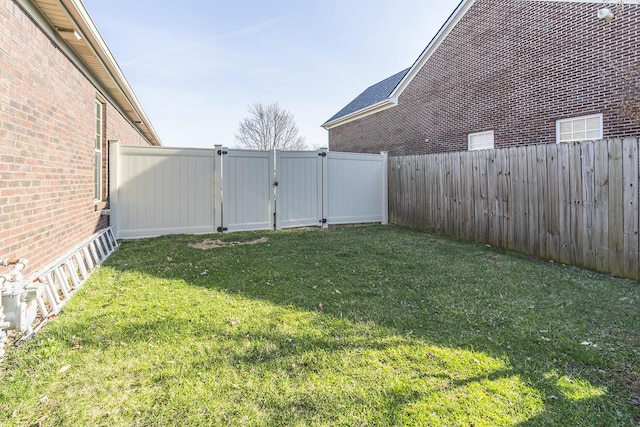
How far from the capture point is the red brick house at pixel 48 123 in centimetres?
273

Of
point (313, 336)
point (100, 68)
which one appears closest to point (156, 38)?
point (100, 68)

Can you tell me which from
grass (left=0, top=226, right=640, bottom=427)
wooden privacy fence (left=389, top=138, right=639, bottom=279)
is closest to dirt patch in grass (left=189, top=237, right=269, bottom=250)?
grass (left=0, top=226, right=640, bottom=427)

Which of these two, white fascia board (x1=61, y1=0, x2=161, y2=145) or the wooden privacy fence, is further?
the wooden privacy fence

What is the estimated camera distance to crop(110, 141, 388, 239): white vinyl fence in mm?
6578

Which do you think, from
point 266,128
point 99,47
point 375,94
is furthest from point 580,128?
point 266,128

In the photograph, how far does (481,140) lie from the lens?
10219mm

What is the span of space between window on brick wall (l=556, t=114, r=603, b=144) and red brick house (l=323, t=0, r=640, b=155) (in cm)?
2

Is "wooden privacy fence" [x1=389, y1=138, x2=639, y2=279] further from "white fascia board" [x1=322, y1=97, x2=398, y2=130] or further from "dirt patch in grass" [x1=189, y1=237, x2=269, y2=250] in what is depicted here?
"white fascia board" [x1=322, y1=97, x2=398, y2=130]

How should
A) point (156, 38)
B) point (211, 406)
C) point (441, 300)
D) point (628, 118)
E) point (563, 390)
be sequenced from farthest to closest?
1. point (156, 38)
2. point (628, 118)
3. point (441, 300)
4. point (563, 390)
5. point (211, 406)

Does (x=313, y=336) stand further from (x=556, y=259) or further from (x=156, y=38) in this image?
(x=156, y=38)

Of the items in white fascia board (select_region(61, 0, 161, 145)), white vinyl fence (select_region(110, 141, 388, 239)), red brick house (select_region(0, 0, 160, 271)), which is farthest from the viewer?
white vinyl fence (select_region(110, 141, 388, 239))

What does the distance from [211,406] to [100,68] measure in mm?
5525

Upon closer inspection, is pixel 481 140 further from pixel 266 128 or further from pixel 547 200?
pixel 266 128

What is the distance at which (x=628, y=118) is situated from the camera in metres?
6.59
